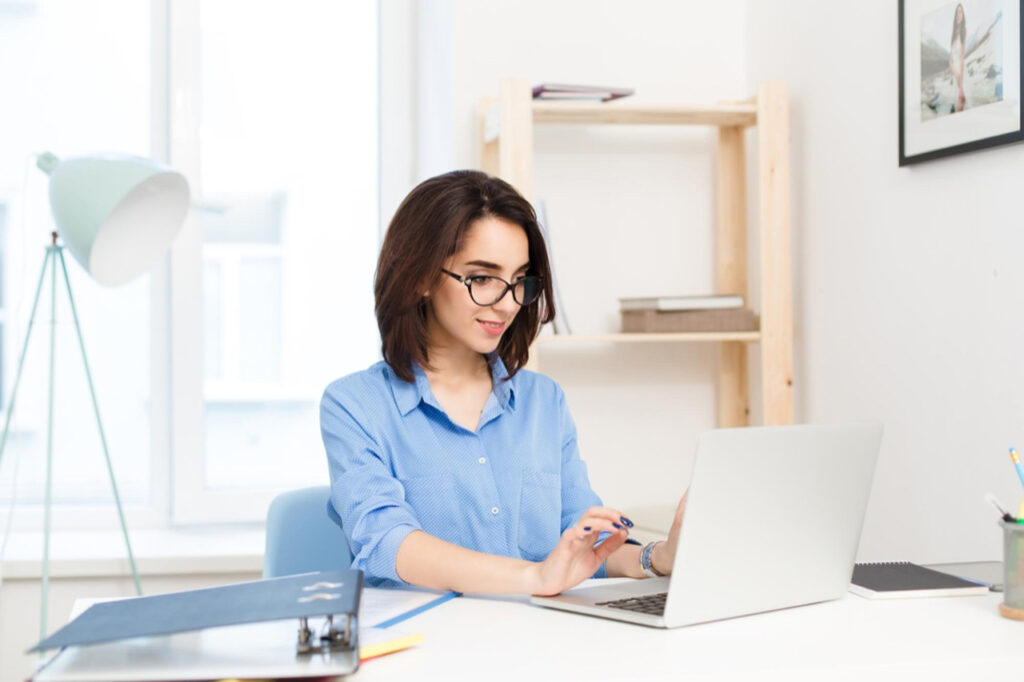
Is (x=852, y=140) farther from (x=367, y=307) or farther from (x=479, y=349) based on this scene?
(x=367, y=307)

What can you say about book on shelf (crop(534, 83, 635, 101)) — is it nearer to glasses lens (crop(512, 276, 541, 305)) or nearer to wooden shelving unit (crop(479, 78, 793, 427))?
wooden shelving unit (crop(479, 78, 793, 427))

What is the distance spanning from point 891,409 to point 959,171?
52 cm

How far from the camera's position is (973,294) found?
6.48 feet

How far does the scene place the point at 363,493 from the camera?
4.79ft

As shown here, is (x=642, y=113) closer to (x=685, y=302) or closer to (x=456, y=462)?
(x=685, y=302)

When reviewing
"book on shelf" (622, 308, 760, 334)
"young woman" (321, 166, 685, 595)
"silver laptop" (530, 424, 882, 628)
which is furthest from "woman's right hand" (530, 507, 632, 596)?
"book on shelf" (622, 308, 760, 334)

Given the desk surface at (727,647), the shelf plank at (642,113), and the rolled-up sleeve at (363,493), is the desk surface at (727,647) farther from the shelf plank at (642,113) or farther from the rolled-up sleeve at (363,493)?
the shelf plank at (642,113)

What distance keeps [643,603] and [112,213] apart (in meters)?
1.68

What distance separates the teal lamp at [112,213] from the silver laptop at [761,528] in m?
1.48

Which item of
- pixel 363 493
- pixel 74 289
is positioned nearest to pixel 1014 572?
pixel 363 493

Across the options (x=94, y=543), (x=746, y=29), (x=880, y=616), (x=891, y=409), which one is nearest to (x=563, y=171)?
(x=746, y=29)

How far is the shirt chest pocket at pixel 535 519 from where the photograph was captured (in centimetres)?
167


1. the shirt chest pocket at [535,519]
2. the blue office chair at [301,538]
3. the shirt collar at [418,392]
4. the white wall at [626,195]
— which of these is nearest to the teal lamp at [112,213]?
the white wall at [626,195]

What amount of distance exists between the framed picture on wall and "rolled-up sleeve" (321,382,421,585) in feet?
3.94
